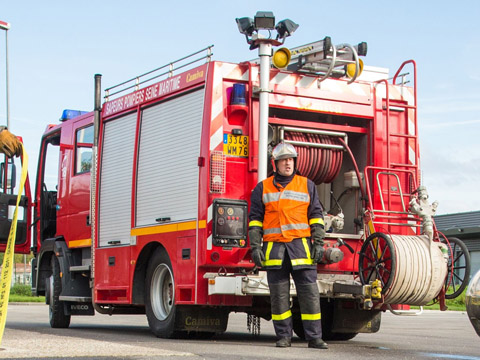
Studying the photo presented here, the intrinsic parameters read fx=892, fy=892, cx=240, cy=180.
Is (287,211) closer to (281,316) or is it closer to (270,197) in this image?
(270,197)

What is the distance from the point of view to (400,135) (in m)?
10.2

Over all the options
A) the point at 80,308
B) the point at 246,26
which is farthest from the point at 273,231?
the point at 80,308

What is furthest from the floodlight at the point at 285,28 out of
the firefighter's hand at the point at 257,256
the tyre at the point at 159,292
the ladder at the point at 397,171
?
the tyre at the point at 159,292

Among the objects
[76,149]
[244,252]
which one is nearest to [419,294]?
[244,252]

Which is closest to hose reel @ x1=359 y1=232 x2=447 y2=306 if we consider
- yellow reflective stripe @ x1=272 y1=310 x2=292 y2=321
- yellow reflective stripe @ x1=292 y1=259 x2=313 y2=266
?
yellow reflective stripe @ x1=292 y1=259 x2=313 y2=266

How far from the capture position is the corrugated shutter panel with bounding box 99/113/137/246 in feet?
35.7

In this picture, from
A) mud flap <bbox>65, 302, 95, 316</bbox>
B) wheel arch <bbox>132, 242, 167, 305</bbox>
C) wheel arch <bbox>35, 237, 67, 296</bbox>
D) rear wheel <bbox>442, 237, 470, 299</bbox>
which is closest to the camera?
rear wheel <bbox>442, 237, 470, 299</bbox>

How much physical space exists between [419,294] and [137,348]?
9.71 feet

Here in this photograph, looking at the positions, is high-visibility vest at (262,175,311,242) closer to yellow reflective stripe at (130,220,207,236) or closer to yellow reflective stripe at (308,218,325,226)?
yellow reflective stripe at (308,218,325,226)

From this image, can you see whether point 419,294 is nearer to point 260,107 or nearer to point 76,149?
point 260,107

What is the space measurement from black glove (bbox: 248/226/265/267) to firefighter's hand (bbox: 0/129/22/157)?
227 cm

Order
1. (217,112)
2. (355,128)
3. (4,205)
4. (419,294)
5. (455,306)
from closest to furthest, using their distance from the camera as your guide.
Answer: (419,294) < (217,112) < (355,128) < (4,205) < (455,306)

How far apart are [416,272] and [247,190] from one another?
1946 mm

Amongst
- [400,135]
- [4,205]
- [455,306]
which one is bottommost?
[455,306]
